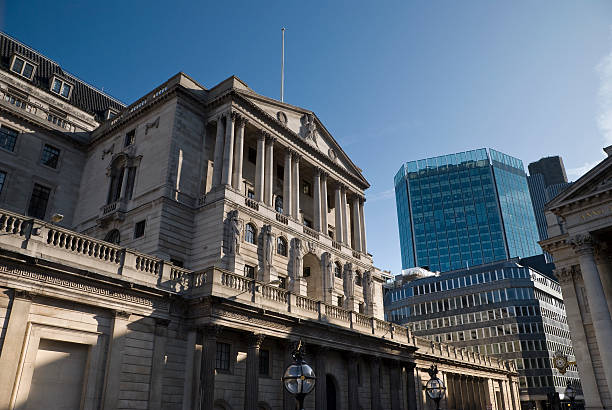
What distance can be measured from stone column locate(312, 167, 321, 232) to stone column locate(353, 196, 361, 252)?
6.14 meters

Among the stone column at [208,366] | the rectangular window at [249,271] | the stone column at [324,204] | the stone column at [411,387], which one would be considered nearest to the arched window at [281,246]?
the rectangular window at [249,271]

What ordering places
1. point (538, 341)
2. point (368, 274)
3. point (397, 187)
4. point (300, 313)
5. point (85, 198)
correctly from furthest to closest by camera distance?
1. point (397, 187)
2. point (538, 341)
3. point (368, 274)
4. point (85, 198)
5. point (300, 313)

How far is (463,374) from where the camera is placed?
53969mm

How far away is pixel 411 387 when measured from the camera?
132 ft

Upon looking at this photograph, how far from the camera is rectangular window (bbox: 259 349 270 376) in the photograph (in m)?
28.8

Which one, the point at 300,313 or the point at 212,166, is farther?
the point at 212,166

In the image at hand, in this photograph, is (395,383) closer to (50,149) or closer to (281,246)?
(281,246)

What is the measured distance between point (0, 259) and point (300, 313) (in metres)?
17.4

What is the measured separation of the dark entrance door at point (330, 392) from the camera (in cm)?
3275

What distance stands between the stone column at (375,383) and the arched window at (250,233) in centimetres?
1309

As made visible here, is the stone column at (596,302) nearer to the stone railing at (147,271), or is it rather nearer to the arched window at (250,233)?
the stone railing at (147,271)

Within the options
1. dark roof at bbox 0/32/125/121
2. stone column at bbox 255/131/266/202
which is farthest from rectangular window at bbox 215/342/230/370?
dark roof at bbox 0/32/125/121

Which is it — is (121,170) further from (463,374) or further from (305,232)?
(463,374)

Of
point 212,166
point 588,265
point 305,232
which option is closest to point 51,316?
point 212,166
